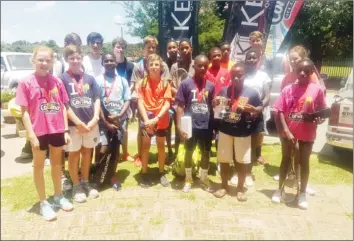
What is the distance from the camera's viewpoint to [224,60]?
188 inches

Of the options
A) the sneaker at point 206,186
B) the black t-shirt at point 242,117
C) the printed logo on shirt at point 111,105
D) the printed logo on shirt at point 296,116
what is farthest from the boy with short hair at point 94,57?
the printed logo on shirt at point 296,116

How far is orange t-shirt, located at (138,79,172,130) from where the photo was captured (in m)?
4.26

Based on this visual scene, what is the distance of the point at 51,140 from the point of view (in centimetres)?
337

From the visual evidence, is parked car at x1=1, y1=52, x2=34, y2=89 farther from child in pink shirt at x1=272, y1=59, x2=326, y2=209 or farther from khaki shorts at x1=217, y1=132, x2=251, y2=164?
child in pink shirt at x1=272, y1=59, x2=326, y2=209

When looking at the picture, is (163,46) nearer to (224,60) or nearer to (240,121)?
(224,60)

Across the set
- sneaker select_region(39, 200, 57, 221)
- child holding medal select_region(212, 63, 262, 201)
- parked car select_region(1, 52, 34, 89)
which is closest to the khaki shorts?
child holding medal select_region(212, 63, 262, 201)

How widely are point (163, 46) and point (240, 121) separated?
3075 mm

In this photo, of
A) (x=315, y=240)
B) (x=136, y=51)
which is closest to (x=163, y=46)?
(x=315, y=240)

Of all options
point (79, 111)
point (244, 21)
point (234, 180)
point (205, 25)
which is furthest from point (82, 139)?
point (205, 25)

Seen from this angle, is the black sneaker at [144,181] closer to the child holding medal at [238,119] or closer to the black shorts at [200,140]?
the black shorts at [200,140]

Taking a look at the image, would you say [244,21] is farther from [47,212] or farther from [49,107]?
[47,212]

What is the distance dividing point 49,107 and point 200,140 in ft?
6.31

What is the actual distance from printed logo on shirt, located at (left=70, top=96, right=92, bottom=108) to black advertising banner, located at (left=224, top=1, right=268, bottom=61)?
3.37m

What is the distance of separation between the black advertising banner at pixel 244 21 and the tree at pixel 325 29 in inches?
538
